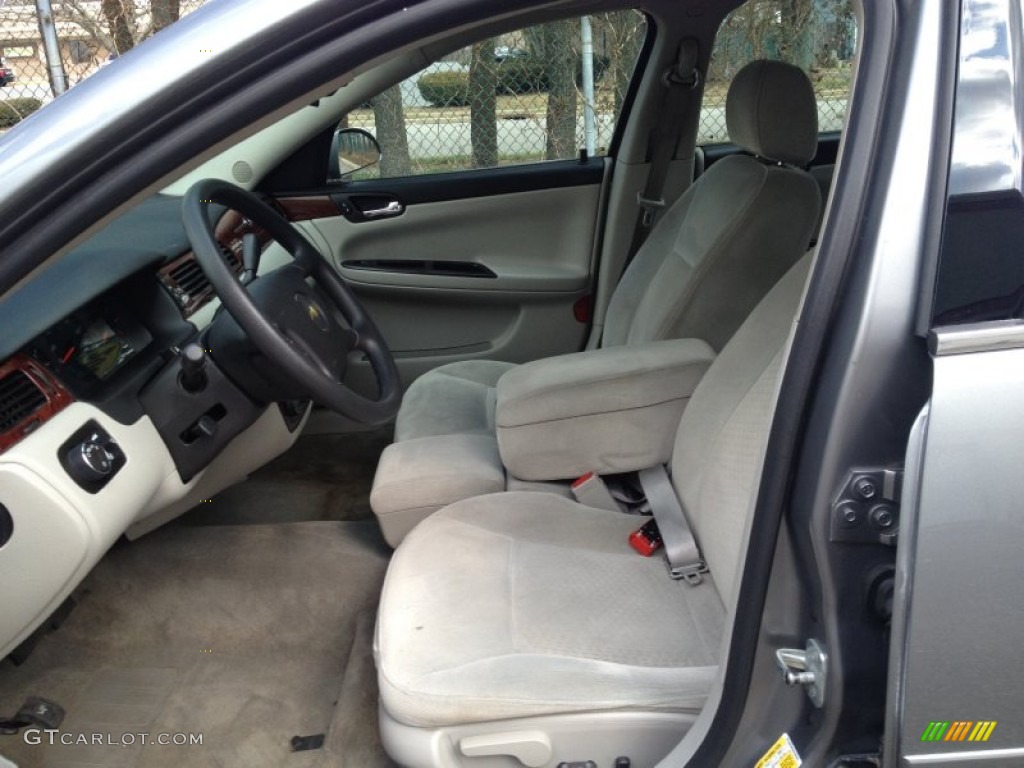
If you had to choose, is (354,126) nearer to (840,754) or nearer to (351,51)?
(351,51)

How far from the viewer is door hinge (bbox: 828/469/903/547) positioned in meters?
0.94

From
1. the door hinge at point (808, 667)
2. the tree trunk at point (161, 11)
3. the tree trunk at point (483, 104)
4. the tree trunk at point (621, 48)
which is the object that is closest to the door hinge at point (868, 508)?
the door hinge at point (808, 667)

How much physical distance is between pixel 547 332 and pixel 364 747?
64.3 inches

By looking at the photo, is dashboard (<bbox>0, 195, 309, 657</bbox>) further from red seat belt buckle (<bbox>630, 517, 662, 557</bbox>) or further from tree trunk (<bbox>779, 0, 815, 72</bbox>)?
tree trunk (<bbox>779, 0, 815, 72</bbox>)

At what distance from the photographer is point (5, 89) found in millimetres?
3445

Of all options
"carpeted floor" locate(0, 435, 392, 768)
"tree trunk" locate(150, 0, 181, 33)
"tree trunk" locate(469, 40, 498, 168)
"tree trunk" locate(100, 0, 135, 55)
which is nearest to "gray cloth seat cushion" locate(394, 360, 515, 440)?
"carpeted floor" locate(0, 435, 392, 768)

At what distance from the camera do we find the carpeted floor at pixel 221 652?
164 cm

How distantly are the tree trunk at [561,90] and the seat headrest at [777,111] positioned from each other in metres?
1.24

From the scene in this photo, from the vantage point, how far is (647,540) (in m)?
1.64

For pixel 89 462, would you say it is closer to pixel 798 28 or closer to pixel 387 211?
pixel 387 211

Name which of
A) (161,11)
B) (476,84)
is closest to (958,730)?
(476,84)

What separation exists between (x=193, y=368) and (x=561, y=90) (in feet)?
7.09

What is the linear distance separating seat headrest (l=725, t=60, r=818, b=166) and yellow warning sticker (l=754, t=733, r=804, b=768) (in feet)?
3.81

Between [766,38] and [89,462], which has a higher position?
[766,38]
